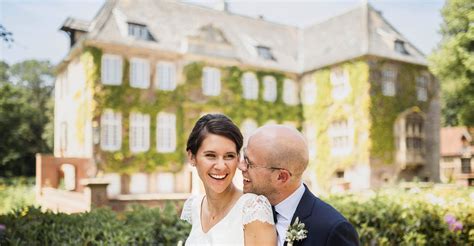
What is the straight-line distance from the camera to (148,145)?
19.7 m

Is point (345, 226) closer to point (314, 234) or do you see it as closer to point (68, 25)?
point (314, 234)

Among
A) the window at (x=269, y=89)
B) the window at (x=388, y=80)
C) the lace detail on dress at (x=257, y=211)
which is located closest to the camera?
the lace detail on dress at (x=257, y=211)

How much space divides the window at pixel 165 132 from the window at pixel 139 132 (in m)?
0.49

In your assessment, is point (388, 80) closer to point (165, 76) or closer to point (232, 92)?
point (232, 92)

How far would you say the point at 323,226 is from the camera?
2.00m

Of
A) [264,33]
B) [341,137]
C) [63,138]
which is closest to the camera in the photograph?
[63,138]

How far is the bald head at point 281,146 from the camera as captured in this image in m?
2.01

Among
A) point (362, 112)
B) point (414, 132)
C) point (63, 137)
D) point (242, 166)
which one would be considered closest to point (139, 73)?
point (63, 137)

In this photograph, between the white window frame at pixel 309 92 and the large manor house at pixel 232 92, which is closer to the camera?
the large manor house at pixel 232 92

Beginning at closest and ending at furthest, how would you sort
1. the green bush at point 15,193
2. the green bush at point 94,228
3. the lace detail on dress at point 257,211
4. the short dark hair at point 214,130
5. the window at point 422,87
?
1. the lace detail on dress at point 257,211
2. the short dark hair at point 214,130
3. the green bush at point 94,228
4. the green bush at point 15,193
5. the window at point 422,87

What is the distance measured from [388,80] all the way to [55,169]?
53.0ft

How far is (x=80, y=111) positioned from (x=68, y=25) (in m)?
3.77

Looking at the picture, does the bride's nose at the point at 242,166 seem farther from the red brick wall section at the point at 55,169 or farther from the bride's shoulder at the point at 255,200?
the red brick wall section at the point at 55,169

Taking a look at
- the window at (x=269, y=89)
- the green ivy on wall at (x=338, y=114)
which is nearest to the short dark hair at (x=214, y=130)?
the green ivy on wall at (x=338, y=114)
